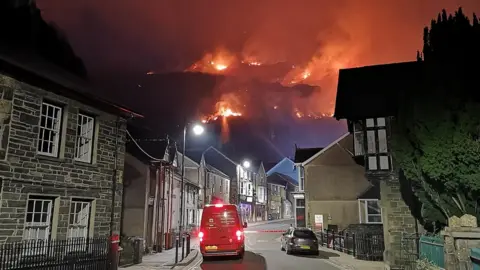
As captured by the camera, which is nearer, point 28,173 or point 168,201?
point 28,173

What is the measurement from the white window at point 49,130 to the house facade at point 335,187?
23.3 meters

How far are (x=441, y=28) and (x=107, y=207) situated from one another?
50.4 ft

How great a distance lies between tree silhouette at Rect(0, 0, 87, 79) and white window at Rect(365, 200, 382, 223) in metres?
22.8

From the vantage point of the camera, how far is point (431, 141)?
13133 mm

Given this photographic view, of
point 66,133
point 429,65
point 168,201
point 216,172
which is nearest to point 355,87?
point 429,65

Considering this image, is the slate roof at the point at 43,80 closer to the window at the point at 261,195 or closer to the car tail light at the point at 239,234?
the car tail light at the point at 239,234

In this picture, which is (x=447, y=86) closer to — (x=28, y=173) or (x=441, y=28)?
(x=441, y=28)

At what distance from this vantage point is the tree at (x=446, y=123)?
12312 millimetres

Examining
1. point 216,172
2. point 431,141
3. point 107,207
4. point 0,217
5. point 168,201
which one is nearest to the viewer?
point 0,217

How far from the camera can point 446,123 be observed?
12906mm

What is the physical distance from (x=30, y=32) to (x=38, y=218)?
46.7ft

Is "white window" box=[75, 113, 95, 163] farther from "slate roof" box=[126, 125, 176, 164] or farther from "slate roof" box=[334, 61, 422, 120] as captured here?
"slate roof" box=[334, 61, 422, 120]

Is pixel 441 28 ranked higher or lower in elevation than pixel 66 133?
Result: higher

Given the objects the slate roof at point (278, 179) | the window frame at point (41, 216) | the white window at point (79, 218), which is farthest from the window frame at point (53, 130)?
the slate roof at point (278, 179)
